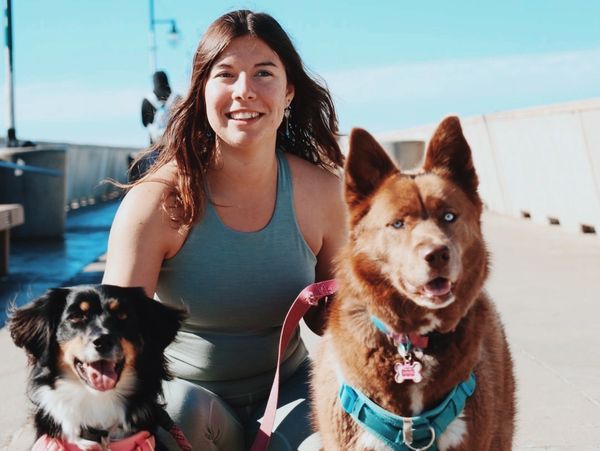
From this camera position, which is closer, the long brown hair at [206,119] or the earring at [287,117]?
the long brown hair at [206,119]

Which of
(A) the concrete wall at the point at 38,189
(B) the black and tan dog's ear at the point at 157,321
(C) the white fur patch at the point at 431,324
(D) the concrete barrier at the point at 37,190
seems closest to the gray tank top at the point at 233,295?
(B) the black and tan dog's ear at the point at 157,321

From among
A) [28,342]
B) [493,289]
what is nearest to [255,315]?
[28,342]

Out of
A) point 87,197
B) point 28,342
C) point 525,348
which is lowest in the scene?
point 525,348

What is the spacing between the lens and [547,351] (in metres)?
5.83

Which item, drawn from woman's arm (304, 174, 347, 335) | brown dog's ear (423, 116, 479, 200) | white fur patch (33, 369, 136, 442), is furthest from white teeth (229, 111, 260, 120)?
white fur patch (33, 369, 136, 442)

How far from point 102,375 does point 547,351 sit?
356cm

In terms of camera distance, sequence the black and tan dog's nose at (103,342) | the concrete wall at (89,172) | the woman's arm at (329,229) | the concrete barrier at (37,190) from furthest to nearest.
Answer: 1. the concrete wall at (89,172)
2. the concrete barrier at (37,190)
3. the woman's arm at (329,229)
4. the black and tan dog's nose at (103,342)

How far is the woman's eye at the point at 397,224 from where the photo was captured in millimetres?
2904

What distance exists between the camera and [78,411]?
11.1 feet

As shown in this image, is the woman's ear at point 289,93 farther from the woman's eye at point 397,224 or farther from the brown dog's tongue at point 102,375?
the brown dog's tongue at point 102,375

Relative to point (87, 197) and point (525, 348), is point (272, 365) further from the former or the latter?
point (87, 197)

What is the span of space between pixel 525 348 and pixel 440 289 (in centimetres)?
340

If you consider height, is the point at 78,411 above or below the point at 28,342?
below

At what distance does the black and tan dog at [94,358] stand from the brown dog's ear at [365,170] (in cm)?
97
